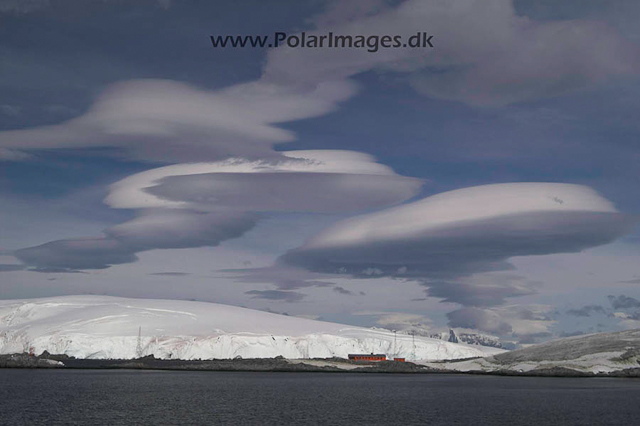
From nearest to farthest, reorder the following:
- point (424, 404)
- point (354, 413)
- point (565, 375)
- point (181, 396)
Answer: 1. point (354, 413)
2. point (424, 404)
3. point (181, 396)
4. point (565, 375)

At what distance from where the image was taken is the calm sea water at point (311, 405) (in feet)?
274

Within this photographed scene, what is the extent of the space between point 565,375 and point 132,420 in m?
146

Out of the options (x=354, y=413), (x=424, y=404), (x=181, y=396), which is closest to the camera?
(x=354, y=413)

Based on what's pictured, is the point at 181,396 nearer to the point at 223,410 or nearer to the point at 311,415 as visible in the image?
the point at 223,410

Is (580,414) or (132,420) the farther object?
(580,414)

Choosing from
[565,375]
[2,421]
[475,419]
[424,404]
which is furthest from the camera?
[565,375]

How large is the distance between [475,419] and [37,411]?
2276 inches

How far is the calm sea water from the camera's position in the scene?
8344 centimetres

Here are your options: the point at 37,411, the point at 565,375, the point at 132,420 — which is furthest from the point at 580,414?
the point at 565,375

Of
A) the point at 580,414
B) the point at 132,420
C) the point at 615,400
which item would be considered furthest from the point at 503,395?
the point at 132,420

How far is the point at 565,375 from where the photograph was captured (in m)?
192

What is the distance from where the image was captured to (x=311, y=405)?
10275 centimetres

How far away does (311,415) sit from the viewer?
88.8 meters

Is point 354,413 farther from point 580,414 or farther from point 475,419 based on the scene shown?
point 580,414
